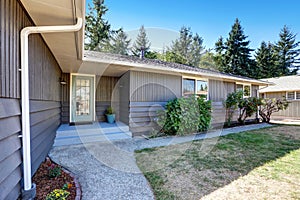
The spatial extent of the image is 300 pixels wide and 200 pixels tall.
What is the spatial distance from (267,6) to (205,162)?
11437mm

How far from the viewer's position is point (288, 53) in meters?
25.1

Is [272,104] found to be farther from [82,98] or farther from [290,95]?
[82,98]

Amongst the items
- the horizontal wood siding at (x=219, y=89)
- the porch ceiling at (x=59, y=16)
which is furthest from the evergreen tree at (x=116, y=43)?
the porch ceiling at (x=59, y=16)

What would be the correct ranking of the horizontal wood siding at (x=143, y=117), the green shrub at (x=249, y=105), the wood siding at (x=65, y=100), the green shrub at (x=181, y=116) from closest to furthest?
the horizontal wood siding at (x=143, y=117) < the green shrub at (x=181, y=116) < the wood siding at (x=65, y=100) < the green shrub at (x=249, y=105)

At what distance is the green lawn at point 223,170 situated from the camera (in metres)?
2.56

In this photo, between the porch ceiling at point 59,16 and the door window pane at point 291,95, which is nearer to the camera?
the porch ceiling at point 59,16

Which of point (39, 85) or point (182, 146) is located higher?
point (39, 85)

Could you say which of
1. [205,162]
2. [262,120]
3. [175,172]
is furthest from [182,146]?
[262,120]

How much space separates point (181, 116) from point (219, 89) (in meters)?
3.90

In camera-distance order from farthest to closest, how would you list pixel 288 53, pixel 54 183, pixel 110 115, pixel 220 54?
pixel 220 54, pixel 288 53, pixel 110 115, pixel 54 183

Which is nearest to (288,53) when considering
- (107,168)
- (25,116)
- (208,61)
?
(208,61)

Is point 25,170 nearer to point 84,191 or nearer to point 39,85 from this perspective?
point 84,191

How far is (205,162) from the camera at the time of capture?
3.74 metres

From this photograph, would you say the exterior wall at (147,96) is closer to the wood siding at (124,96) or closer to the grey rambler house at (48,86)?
the grey rambler house at (48,86)
